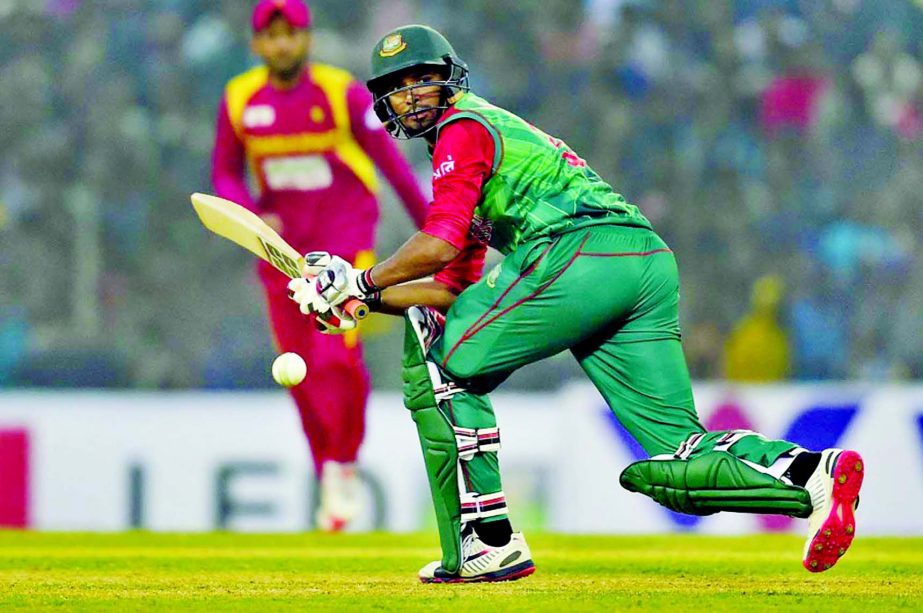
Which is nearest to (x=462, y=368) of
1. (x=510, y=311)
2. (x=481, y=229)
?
(x=510, y=311)

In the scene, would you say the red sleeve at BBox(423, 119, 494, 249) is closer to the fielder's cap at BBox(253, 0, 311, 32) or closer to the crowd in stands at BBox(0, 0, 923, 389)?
the fielder's cap at BBox(253, 0, 311, 32)

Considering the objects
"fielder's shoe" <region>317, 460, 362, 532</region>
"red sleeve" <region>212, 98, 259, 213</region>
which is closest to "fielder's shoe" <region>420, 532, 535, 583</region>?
"fielder's shoe" <region>317, 460, 362, 532</region>

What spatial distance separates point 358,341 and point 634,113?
213 inches

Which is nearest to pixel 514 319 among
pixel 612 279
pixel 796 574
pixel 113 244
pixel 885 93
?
pixel 612 279

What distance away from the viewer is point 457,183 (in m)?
4.32

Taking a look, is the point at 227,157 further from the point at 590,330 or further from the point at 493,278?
the point at 590,330

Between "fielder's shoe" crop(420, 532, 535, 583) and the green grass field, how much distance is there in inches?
2.8

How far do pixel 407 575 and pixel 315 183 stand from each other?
9.22 ft

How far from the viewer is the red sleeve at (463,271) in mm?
4902

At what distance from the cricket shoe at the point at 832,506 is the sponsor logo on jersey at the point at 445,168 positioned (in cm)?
135

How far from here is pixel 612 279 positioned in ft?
14.3

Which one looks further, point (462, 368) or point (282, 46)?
point (282, 46)

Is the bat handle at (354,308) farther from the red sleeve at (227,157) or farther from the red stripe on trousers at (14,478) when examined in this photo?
the red stripe on trousers at (14,478)

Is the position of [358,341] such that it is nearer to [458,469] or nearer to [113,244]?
[458,469]
